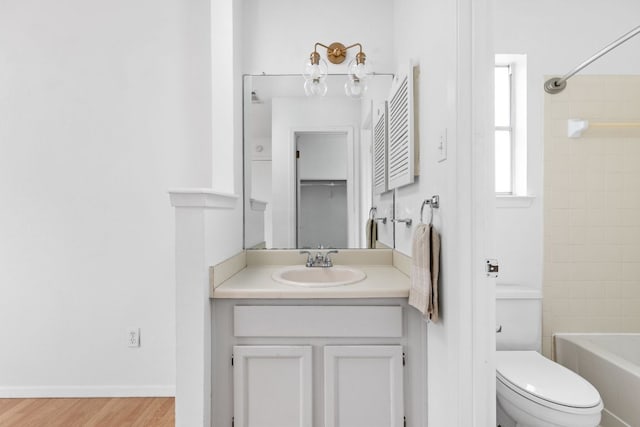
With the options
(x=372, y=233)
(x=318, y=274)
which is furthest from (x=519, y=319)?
(x=318, y=274)

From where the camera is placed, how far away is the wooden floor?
6.00 ft

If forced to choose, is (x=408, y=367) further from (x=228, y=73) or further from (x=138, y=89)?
(x=138, y=89)

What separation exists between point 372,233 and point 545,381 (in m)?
1.08

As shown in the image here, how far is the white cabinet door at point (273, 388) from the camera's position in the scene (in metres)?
1.44

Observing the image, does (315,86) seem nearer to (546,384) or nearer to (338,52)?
(338,52)

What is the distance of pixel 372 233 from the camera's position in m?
2.09

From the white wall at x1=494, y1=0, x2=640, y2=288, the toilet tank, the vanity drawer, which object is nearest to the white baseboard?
the vanity drawer

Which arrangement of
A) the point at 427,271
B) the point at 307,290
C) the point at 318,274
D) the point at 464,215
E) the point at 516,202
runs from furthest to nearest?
1. the point at 516,202
2. the point at 318,274
3. the point at 307,290
4. the point at 427,271
5. the point at 464,215

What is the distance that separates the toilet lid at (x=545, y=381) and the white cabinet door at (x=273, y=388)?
2.82ft

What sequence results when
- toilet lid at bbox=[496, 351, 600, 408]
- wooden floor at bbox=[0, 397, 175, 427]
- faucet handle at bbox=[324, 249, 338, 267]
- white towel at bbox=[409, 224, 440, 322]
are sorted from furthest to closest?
faucet handle at bbox=[324, 249, 338, 267] < wooden floor at bbox=[0, 397, 175, 427] < toilet lid at bbox=[496, 351, 600, 408] < white towel at bbox=[409, 224, 440, 322]

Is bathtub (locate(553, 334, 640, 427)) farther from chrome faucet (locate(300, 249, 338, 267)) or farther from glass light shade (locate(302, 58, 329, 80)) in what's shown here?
glass light shade (locate(302, 58, 329, 80))

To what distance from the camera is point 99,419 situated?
1.86m

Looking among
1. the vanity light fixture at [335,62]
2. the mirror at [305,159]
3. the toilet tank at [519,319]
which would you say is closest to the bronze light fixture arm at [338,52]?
the vanity light fixture at [335,62]

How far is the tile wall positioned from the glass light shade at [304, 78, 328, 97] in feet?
4.43
